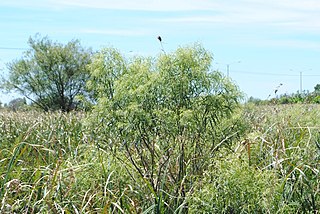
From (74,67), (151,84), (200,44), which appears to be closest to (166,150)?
(151,84)

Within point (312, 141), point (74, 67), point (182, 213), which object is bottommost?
point (74, 67)

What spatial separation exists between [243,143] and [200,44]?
93cm

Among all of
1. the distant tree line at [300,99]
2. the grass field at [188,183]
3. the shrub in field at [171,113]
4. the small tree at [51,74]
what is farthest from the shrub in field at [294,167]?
the small tree at [51,74]

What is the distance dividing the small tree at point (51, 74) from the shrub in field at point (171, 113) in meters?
23.8

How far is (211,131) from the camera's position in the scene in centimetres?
473

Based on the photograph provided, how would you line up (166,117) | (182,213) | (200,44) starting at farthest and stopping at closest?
1. (200,44)
2. (166,117)
3. (182,213)

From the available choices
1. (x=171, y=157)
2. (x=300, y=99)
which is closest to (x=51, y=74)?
(x=300, y=99)

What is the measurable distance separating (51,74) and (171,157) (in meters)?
25.6

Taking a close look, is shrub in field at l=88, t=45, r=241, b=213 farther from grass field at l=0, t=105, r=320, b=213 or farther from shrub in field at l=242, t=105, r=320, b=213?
shrub in field at l=242, t=105, r=320, b=213

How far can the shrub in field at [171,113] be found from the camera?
4.44 metres

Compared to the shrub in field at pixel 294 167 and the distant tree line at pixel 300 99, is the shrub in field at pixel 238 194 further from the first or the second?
the distant tree line at pixel 300 99

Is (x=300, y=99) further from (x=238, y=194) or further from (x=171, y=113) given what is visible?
(x=238, y=194)

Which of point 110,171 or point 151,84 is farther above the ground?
point 151,84

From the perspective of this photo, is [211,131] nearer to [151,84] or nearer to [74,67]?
[151,84]
